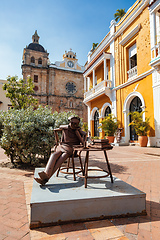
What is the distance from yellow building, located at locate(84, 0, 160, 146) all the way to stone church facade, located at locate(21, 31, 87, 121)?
737 inches

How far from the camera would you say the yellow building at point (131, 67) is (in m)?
9.86

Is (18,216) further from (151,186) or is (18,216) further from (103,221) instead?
(151,186)

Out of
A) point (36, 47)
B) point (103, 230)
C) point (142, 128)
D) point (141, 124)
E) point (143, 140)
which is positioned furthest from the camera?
point (36, 47)

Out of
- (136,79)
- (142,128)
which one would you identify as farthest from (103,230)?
(136,79)

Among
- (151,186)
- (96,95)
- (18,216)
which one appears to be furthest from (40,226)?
(96,95)

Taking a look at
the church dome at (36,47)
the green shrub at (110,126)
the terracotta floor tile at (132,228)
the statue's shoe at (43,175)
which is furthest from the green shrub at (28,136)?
the church dome at (36,47)

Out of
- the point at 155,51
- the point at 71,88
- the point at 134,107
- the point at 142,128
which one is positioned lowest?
the point at 142,128

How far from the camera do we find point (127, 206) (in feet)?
6.85

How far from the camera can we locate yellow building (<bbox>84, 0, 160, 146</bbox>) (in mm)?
9859

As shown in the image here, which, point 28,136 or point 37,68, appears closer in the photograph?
point 28,136

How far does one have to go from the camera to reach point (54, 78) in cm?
3516

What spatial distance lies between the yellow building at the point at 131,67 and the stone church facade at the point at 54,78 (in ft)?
61.4

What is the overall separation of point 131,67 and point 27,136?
37.2ft

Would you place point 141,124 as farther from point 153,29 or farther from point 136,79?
point 153,29
